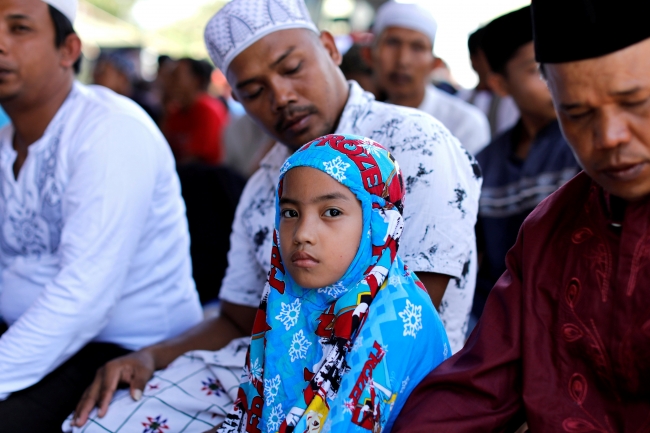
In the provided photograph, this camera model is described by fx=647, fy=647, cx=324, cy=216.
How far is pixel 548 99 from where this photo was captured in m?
3.07

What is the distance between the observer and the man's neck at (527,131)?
10.3 ft

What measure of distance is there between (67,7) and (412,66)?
2.59m

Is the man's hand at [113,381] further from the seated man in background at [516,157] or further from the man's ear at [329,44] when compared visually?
the seated man in background at [516,157]

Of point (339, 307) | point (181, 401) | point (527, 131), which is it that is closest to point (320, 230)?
point (339, 307)

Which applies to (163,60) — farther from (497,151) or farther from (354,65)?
(497,151)

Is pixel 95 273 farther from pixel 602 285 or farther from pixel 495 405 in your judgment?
pixel 602 285

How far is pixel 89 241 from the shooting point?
7.25ft

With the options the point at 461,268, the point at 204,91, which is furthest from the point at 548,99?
the point at 204,91

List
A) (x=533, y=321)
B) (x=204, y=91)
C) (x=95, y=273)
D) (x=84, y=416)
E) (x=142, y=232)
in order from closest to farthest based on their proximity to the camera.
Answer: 1. (x=533, y=321)
2. (x=84, y=416)
3. (x=95, y=273)
4. (x=142, y=232)
5. (x=204, y=91)

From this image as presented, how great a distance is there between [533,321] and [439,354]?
0.28m

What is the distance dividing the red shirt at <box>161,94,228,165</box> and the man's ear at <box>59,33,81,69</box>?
3650 mm

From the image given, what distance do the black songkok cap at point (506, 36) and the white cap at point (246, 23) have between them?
1198 millimetres

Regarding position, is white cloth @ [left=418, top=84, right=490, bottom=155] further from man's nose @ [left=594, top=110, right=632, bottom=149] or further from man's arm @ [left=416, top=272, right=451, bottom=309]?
man's nose @ [left=594, top=110, right=632, bottom=149]

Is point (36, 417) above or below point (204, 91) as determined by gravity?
below
